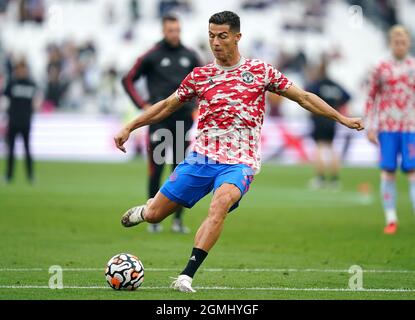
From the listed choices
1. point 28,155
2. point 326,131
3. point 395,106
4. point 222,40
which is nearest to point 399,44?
point 395,106

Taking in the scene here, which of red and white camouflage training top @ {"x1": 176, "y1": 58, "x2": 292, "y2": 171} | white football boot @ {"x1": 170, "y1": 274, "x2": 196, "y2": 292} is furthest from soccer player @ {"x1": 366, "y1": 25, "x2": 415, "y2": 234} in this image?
white football boot @ {"x1": 170, "y1": 274, "x2": 196, "y2": 292}

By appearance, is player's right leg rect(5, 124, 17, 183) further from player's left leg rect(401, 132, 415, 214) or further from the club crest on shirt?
the club crest on shirt

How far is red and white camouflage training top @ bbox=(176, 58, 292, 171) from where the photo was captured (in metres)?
9.52

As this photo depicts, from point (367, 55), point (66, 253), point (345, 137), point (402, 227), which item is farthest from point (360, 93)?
point (66, 253)

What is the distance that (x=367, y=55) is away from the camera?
138 ft

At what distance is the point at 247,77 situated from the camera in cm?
955

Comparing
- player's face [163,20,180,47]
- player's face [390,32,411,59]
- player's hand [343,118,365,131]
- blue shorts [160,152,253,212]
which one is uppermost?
player's face [163,20,180,47]

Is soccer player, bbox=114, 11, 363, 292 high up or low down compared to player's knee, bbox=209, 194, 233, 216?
up

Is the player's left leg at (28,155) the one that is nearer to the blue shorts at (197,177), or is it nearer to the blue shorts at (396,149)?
the blue shorts at (396,149)

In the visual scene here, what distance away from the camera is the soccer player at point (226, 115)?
9.49 metres

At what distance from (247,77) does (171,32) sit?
5640 millimetres

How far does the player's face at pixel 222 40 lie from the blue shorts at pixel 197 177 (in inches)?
40.1

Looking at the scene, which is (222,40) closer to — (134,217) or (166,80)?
(134,217)

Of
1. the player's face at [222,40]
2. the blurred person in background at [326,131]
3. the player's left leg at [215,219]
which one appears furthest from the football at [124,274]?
the blurred person in background at [326,131]
